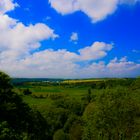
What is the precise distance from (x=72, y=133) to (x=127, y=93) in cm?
2764

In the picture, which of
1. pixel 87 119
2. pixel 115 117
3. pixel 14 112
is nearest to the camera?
pixel 14 112

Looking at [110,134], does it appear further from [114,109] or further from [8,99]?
[8,99]

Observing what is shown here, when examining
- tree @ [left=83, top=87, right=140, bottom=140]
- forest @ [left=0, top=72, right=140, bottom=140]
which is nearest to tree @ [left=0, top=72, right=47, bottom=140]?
forest @ [left=0, top=72, right=140, bottom=140]

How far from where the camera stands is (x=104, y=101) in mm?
58844

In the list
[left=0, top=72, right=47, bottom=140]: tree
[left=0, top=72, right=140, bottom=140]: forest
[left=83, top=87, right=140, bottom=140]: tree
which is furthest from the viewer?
[left=83, top=87, right=140, bottom=140]: tree

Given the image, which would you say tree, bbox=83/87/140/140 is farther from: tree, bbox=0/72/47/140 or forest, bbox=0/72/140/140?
tree, bbox=0/72/47/140

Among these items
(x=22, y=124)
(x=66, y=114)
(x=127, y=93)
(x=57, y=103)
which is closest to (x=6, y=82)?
(x=22, y=124)

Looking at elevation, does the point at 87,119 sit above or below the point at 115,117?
below

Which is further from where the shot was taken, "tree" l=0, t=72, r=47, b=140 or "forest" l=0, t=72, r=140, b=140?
"forest" l=0, t=72, r=140, b=140

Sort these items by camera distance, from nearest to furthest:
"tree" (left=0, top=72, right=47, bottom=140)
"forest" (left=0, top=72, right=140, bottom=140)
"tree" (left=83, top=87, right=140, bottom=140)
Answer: "tree" (left=0, top=72, right=47, bottom=140) < "forest" (left=0, top=72, right=140, bottom=140) < "tree" (left=83, top=87, right=140, bottom=140)

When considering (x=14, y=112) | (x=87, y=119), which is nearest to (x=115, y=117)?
(x=87, y=119)

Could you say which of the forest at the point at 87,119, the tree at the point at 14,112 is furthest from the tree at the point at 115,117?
the tree at the point at 14,112

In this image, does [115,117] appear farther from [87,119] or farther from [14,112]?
[14,112]

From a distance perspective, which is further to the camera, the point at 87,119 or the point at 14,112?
the point at 87,119
